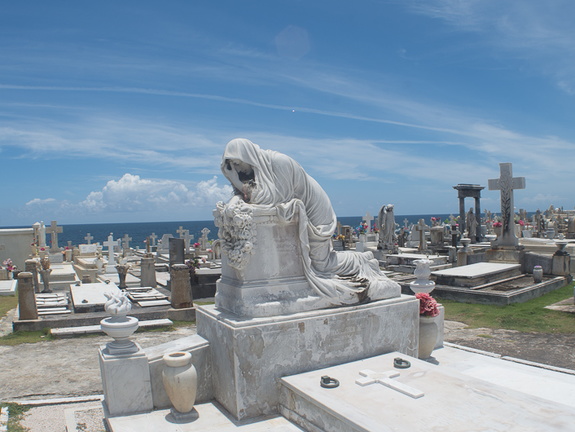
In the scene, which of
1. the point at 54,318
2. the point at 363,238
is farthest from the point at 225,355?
the point at 363,238

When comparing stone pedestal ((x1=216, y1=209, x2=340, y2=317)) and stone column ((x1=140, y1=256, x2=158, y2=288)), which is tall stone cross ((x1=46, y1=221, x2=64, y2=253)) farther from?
stone pedestal ((x1=216, y1=209, x2=340, y2=317))

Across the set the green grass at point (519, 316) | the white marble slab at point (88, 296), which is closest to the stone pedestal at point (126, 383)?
the white marble slab at point (88, 296)

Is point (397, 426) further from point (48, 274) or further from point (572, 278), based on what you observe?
point (48, 274)

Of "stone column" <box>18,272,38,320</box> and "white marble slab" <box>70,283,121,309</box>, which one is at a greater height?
"stone column" <box>18,272,38,320</box>

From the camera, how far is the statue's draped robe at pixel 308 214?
19.5 feet

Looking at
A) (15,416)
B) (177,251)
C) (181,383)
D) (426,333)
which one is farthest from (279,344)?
(177,251)

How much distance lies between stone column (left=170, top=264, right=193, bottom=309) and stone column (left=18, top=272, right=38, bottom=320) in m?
2.95

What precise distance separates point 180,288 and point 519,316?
7661 millimetres

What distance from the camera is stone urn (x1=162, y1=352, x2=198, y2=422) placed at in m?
5.05

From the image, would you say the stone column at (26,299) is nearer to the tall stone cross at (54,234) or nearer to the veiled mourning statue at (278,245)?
the veiled mourning statue at (278,245)

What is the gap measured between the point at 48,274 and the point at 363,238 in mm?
16062

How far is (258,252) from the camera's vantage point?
5727 millimetres

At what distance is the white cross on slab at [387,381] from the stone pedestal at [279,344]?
0.58 meters

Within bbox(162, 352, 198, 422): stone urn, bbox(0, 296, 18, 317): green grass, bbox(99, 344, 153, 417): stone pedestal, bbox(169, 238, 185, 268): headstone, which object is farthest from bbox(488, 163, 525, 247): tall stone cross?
bbox(0, 296, 18, 317): green grass
